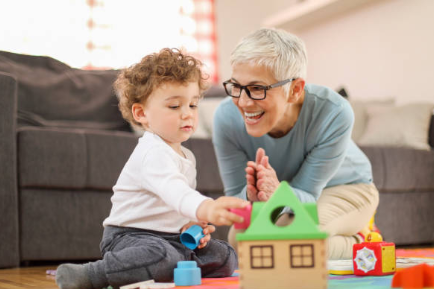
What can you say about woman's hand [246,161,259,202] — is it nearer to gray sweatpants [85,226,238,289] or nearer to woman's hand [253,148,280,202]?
woman's hand [253,148,280,202]

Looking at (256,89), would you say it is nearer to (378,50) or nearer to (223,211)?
(223,211)

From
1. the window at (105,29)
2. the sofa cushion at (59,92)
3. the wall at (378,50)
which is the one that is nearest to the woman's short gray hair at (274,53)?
the sofa cushion at (59,92)

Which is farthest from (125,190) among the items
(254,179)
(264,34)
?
(264,34)

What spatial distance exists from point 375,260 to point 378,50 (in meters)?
3.00

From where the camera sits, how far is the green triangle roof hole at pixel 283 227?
937mm

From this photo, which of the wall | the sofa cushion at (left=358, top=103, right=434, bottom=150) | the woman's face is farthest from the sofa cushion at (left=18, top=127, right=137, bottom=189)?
the wall

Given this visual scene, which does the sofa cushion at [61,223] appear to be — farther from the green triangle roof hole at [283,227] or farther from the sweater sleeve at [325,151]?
the green triangle roof hole at [283,227]

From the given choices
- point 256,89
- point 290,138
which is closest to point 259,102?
point 256,89

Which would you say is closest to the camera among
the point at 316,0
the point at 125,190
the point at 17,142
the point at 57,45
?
the point at 125,190

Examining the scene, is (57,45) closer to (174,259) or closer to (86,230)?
(86,230)

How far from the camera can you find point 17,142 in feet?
6.57

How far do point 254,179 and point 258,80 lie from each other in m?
0.31

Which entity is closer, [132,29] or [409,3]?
[409,3]

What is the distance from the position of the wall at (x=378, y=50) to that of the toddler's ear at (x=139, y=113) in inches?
107
